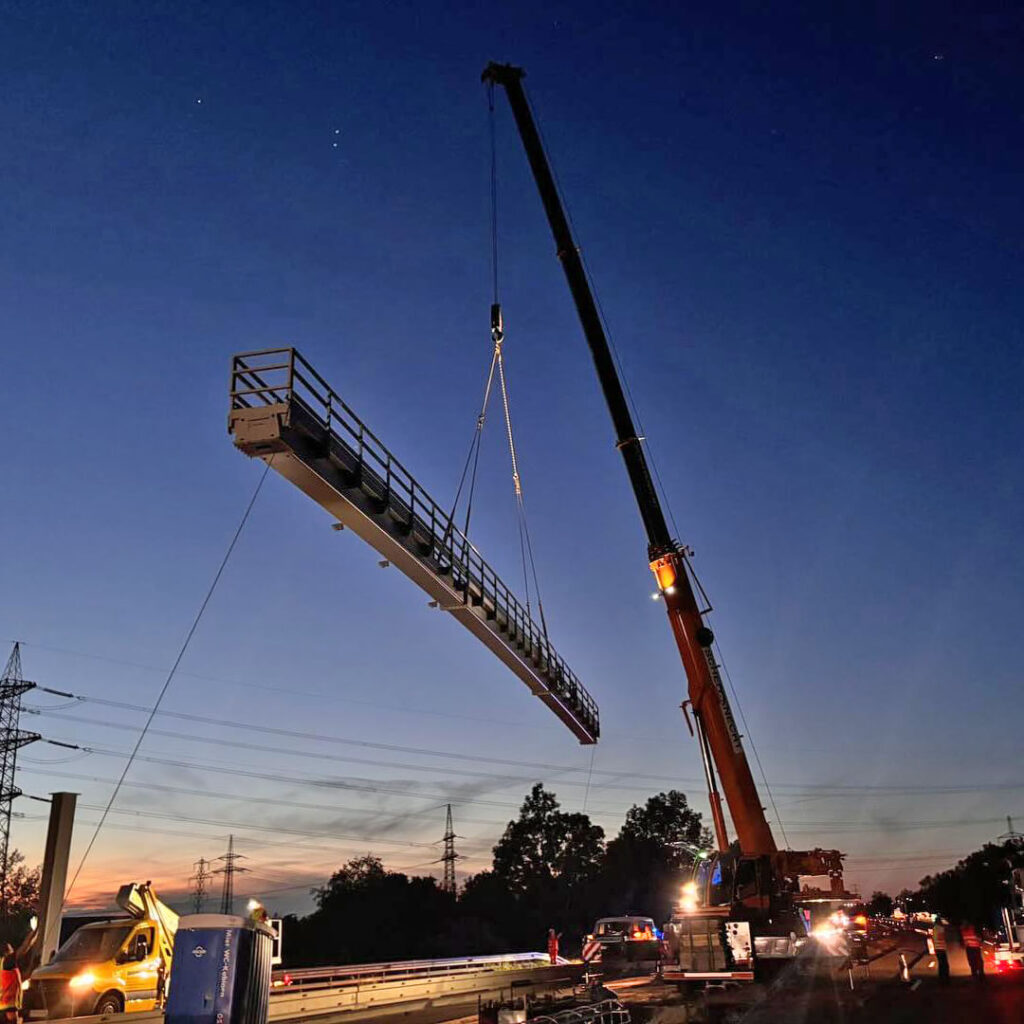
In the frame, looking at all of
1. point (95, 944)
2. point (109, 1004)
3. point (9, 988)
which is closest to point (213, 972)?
point (9, 988)

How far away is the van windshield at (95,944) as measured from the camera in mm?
18578

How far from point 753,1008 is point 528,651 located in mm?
11847

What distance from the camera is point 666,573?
2628 centimetres

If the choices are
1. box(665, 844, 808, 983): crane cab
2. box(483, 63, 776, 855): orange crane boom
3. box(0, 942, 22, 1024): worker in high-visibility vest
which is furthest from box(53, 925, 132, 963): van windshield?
box(483, 63, 776, 855): orange crane boom

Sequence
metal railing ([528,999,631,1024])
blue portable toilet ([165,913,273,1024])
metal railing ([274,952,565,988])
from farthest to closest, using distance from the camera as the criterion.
Answer: metal railing ([274,952,565,988])
metal railing ([528,999,631,1024])
blue portable toilet ([165,913,273,1024])

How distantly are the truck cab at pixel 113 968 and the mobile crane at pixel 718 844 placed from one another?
1139 centimetres

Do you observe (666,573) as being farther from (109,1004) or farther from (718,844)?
(109,1004)

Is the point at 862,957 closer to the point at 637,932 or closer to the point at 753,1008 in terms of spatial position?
the point at 753,1008

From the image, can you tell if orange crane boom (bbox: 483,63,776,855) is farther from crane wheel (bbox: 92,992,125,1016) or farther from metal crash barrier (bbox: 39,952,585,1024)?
A: crane wheel (bbox: 92,992,125,1016)

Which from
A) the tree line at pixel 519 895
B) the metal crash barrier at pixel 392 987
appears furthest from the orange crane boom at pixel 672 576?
the tree line at pixel 519 895

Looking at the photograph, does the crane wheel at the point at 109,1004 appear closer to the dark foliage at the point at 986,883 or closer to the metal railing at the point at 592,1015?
the metal railing at the point at 592,1015

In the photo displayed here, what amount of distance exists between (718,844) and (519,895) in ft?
306

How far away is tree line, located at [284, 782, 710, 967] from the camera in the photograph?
278ft

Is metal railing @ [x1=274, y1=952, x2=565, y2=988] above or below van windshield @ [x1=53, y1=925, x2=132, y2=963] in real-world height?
below
